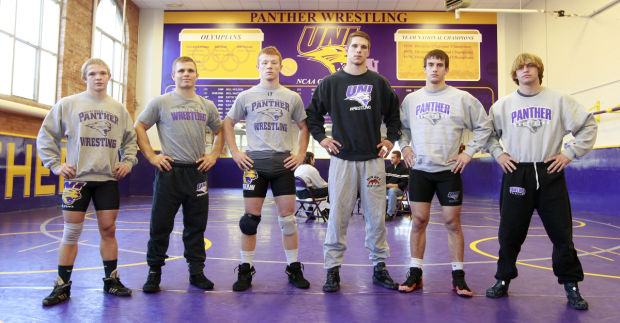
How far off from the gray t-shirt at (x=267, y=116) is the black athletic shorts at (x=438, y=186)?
0.93 m

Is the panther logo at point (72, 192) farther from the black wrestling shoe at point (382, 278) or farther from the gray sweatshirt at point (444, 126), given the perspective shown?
the gray sweatshirt at point (444, 126)

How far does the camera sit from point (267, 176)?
107 inches

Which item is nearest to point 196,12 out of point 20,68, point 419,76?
point 20,68

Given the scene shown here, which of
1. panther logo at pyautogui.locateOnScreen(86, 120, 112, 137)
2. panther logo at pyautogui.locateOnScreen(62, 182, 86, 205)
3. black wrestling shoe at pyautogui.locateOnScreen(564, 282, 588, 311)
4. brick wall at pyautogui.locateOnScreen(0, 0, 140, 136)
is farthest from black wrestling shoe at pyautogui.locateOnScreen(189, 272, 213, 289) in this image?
brick wall at pyautogui.locateOnScreen(0, 0, 140, 136)

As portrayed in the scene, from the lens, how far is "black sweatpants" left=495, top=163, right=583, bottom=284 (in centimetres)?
235

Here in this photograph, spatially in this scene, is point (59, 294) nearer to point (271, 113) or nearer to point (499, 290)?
point (271, 113)

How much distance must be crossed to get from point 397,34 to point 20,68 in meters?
8.29

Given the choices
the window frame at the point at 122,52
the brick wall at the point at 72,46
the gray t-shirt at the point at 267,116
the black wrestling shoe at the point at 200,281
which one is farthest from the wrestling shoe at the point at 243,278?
the window frame at the point at 122,52

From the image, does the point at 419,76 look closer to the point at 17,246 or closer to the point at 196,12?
the point at 196,12

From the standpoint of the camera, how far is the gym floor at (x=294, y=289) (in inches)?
83.7

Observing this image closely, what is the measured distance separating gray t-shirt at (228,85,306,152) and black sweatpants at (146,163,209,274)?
0.46 m

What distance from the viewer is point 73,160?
7.94ft

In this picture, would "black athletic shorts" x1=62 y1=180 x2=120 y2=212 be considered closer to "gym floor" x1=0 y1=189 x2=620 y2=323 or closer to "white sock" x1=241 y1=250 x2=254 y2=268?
"gym floor" x1=0 y1=189 x2=620 y2=323

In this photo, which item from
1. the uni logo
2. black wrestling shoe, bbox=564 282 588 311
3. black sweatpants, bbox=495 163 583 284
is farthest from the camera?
the uni logo
